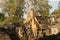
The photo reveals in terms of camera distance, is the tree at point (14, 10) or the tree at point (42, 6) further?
the tree at point (42, 6)

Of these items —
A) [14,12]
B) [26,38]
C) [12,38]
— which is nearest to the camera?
[12,38]

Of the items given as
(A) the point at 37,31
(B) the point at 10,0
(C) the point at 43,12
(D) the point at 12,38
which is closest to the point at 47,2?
(C) the point at 43,12

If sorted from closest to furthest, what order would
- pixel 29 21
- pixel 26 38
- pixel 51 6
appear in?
pixel 26 38
pixel 29 21
pixel 51 6

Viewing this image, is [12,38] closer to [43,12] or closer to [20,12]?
[43,12]

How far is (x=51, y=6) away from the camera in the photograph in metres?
41.0

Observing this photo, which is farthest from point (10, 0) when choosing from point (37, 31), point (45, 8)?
point (37, 31)

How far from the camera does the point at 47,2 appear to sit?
40.1 metres

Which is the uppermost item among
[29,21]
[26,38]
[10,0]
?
[10,0]

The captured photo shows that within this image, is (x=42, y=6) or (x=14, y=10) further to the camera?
(x=42, y=6)

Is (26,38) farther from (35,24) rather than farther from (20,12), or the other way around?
(20,12)

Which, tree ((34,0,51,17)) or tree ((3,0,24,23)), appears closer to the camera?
tree ((3,0,24,23))

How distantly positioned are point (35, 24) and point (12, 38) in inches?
106

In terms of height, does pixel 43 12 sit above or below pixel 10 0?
below

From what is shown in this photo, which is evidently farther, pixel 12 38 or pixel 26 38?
pixel 26 38
